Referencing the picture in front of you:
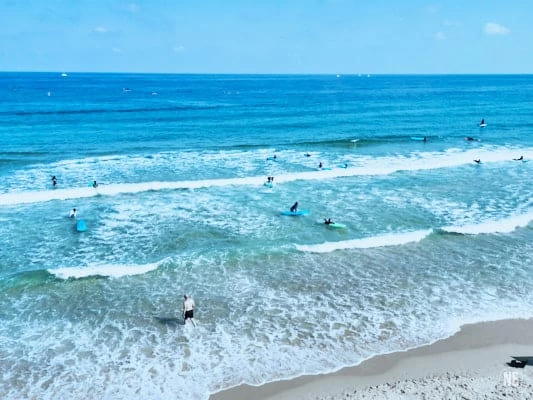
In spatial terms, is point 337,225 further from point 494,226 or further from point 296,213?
point 494,226

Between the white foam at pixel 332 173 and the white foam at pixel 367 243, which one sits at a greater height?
the white foam at pixel 332 173

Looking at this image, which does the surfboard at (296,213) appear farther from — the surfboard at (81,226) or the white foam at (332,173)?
the surfboard at (81,226)

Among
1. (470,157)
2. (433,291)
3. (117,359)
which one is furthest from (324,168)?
(117,359)

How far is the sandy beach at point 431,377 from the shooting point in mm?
11750

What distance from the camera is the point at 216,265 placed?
19781 mm

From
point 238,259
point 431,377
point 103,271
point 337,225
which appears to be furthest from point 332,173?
point 431,377

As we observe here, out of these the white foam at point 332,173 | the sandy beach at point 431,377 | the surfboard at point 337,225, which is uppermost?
the white foam at point 332,173

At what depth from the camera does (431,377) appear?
40.7 ft

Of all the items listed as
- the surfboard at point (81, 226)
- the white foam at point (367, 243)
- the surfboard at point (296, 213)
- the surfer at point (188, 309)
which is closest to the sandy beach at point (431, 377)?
the surfer at point (188, 309)

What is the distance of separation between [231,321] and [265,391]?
3785 mm

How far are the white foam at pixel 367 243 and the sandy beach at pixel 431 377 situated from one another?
7.70 m

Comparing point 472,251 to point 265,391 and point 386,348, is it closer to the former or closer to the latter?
point 386,348

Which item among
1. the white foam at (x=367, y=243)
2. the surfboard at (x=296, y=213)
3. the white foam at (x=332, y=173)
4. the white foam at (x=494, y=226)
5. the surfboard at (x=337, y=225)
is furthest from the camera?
the white foam at (x=332, y=173)

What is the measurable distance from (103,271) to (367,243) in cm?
1212
